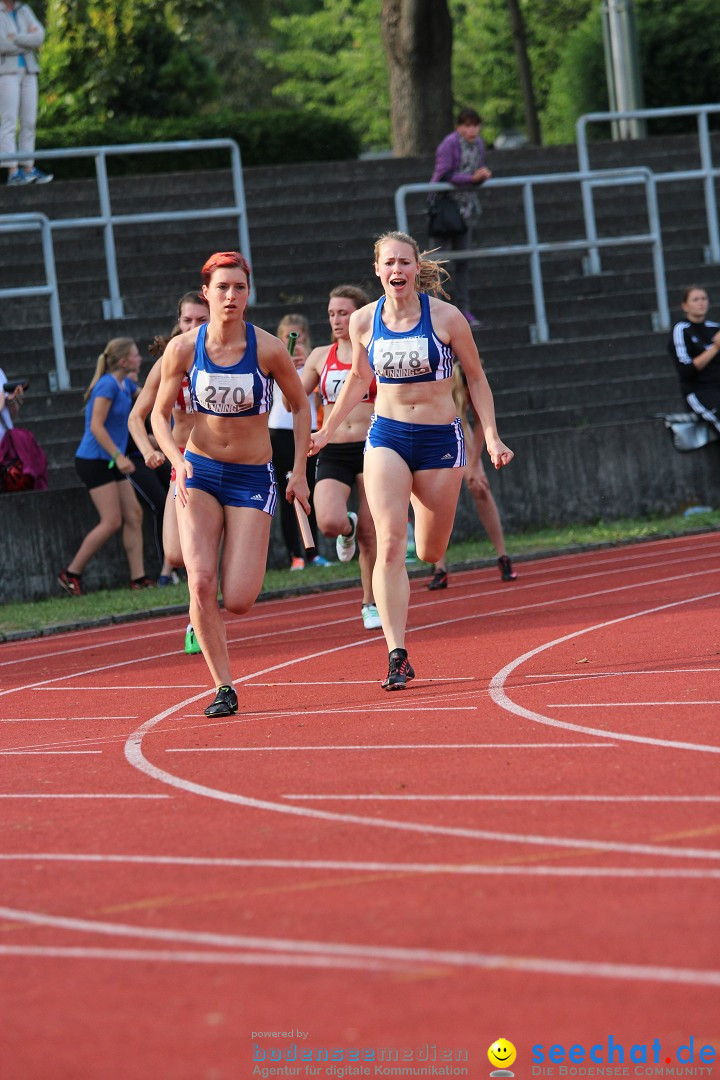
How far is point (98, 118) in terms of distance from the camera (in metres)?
33.2

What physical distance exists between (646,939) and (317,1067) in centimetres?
104

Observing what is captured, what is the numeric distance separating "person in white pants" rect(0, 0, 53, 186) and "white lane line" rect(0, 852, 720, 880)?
54.6 feet

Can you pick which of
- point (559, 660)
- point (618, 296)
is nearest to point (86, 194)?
point (618, 296)

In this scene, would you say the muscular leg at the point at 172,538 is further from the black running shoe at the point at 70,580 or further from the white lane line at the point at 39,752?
the black running shoe at the point at 70,580

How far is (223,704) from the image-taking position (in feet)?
29.8

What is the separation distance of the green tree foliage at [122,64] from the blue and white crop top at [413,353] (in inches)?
940

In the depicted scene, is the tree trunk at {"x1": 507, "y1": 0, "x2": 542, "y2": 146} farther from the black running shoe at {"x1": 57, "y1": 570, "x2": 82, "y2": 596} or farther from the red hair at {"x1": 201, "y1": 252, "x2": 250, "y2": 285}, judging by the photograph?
the red hair at {"x1": 201, "y1": 252, "x2": 250, "y2": 285}

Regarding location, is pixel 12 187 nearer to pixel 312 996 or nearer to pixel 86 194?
pixel 86 194

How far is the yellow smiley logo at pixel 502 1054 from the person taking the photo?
12.5 ft

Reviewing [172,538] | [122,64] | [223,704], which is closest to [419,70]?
[122,64]

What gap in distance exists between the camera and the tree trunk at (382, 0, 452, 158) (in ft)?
85.8

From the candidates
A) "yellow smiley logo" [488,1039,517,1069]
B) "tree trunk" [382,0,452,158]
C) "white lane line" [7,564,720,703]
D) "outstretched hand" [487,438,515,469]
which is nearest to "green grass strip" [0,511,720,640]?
"white lane line" [7,564,720,703]

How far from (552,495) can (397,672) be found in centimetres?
935

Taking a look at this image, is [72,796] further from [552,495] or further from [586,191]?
[586,191]
